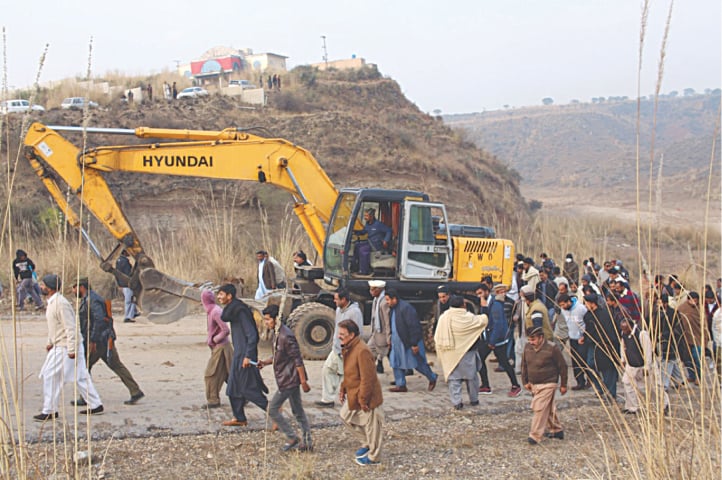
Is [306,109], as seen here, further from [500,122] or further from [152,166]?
[500,122]

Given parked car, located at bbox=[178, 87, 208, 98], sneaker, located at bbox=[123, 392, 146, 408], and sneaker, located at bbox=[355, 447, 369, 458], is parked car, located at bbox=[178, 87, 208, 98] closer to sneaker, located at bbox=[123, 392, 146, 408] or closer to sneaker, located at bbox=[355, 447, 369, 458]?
sneaker, located at bbox=[123, 392, 146, 408]

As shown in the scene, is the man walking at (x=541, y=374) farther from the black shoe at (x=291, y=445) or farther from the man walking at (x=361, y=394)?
the black shoe at (x=291, y=445)

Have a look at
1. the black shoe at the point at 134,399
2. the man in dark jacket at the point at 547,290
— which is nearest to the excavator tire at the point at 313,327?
the black shoe at the point at 134,399

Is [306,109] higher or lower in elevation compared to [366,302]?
higher

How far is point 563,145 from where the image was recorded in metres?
104

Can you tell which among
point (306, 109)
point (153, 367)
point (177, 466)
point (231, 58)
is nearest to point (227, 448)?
point (177, 466)

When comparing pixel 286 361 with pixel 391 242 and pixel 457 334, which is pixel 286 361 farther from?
pixel 391 242

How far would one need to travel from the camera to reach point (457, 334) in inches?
379

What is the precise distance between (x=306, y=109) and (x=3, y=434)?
36.7m

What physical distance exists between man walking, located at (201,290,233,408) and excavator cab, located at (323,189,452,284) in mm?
3491

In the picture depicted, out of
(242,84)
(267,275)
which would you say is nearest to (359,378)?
(267,275)

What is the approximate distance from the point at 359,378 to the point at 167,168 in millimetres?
7084

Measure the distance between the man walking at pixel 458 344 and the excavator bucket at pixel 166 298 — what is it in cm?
503

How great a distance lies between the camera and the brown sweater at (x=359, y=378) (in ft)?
23.3
